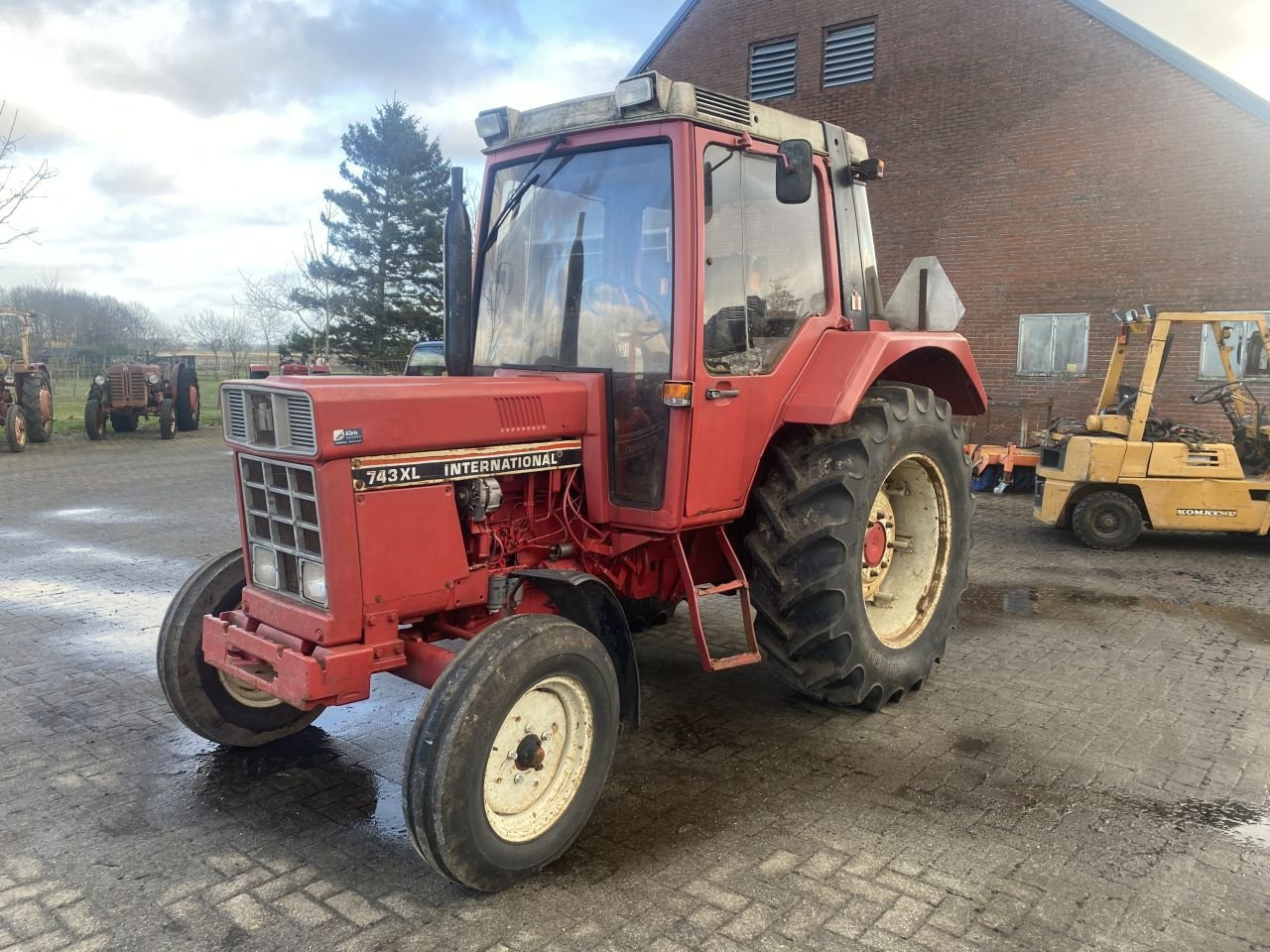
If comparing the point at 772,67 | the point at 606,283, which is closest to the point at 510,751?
the point at 606,283

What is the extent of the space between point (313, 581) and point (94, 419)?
1616 centimetres

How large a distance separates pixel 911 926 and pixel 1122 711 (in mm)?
2274

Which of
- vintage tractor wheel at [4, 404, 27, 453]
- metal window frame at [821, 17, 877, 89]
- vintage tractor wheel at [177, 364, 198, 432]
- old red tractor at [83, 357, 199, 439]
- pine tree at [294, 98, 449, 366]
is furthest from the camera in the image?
pine tree at [294, 98, 449, 366]

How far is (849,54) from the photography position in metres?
14.4

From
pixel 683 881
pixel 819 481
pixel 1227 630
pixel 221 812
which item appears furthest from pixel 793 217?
pixel 1227 630

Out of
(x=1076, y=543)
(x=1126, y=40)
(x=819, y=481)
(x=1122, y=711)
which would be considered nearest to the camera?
(x=819, y=481)

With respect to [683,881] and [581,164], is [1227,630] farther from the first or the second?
[581,164]

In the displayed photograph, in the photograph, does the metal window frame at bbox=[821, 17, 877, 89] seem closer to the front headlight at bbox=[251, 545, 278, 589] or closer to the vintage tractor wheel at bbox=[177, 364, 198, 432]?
the vintage tractor wheel at bbox=[177, 364, 198, 432]

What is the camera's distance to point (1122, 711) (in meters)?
4.41

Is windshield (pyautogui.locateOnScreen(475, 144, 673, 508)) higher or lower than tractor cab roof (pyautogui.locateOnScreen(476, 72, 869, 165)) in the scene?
lower

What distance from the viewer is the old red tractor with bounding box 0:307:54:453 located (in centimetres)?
1492

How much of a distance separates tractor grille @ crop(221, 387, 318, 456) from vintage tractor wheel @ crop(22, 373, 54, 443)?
577 inches

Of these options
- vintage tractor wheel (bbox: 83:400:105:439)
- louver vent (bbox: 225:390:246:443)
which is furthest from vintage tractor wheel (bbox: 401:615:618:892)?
vintage tractor wheel (bbox: 83:400:105:439)

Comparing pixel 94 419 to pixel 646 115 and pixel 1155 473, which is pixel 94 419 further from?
pixel 1155 473
